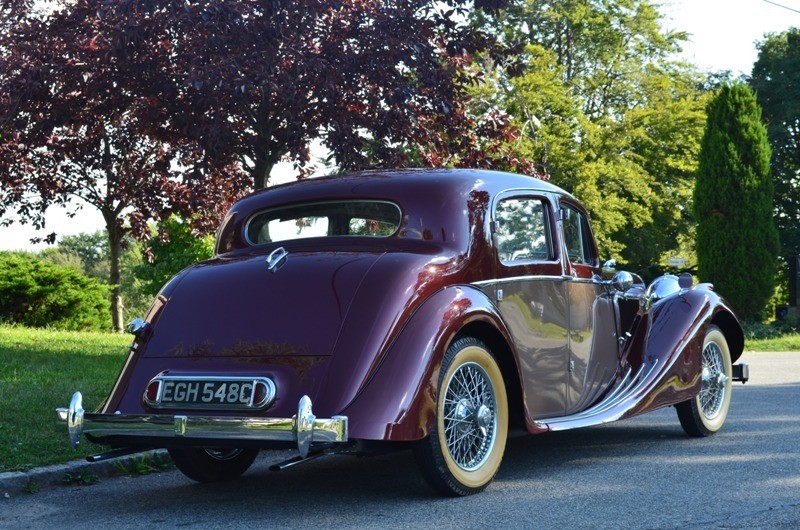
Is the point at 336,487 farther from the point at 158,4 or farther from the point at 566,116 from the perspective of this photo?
the point at 566,116

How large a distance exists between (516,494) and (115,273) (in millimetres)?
19466

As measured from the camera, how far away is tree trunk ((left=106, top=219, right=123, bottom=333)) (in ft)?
72.9

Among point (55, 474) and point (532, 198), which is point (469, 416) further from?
point (55, 474)

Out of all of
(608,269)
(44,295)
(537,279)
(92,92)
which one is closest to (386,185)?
(537,279)

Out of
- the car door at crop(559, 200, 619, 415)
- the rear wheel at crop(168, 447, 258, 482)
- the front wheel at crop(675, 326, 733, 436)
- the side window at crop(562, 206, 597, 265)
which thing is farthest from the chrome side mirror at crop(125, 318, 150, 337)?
the front wheel at crop(675, 326, 733, 436)

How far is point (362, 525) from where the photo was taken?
4688 millimetres

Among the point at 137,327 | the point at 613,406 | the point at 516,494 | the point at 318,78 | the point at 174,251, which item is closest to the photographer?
the point at 516,494

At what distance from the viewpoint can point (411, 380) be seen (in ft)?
15.9

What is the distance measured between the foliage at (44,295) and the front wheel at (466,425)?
56.0 feet

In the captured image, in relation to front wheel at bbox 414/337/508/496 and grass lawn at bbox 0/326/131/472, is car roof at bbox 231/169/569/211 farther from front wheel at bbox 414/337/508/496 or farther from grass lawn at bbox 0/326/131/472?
grass lawn at bbox 0/326/131/472

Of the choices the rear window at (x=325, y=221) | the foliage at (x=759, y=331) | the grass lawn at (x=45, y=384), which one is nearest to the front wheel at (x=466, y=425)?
the rear window at (x=325, y=221)

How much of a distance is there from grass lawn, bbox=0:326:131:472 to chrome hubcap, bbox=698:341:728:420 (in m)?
4.31

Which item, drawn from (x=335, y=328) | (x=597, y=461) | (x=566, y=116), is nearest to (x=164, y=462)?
(x=335, y=328)

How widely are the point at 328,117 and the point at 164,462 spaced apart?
5.24m
